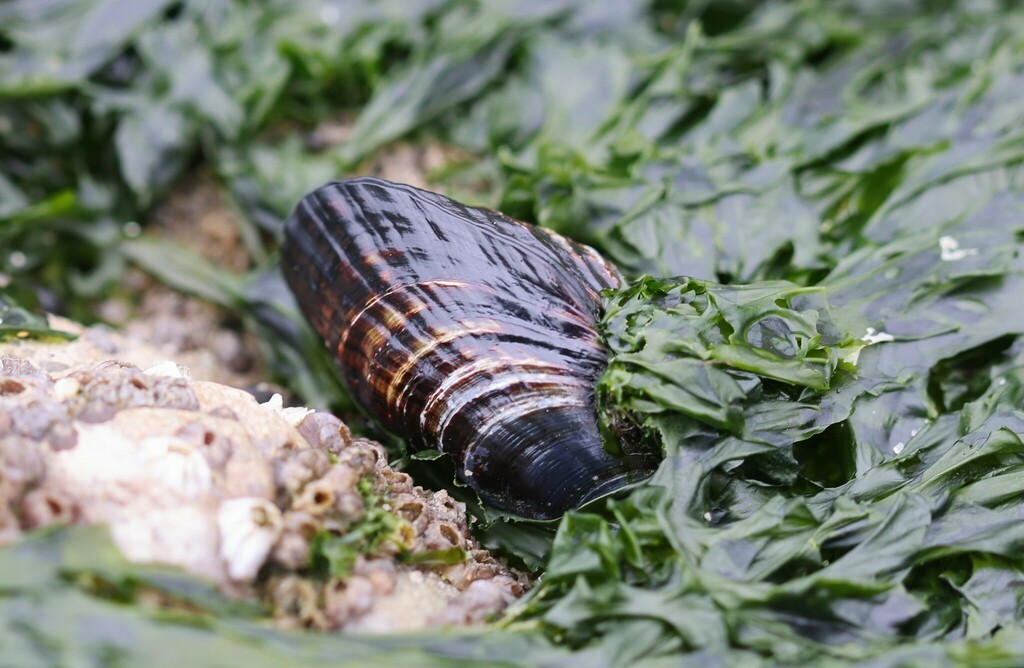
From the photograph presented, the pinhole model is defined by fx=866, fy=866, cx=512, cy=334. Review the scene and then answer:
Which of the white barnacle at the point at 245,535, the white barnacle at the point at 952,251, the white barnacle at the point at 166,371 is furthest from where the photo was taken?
the white barnacle at the point at 952,251

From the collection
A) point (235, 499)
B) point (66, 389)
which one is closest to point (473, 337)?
point (235, 499)

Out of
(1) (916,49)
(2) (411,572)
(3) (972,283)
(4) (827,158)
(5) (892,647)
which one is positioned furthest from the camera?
(1) (916,49)

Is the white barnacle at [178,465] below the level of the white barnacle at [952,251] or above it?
above

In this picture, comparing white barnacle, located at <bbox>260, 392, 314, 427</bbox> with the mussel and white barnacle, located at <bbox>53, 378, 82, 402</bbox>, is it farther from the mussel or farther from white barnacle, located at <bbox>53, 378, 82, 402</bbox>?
white barnacle, located at <bbox>53, 378, 82, 402</bbox>

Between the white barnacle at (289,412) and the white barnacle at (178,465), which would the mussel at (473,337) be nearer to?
the white barnacle at (289,412)

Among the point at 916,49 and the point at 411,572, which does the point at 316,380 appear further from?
the point at 916,49

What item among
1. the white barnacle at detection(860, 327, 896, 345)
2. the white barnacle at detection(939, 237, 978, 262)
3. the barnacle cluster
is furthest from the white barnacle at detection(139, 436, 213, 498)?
the white barnacle at detection(939, 237, 978, 262)

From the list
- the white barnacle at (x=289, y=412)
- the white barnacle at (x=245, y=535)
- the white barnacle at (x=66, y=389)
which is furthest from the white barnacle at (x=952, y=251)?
the white barnacle at (x=66, y=389)

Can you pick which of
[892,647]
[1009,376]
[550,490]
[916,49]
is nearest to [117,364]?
[550,490]
